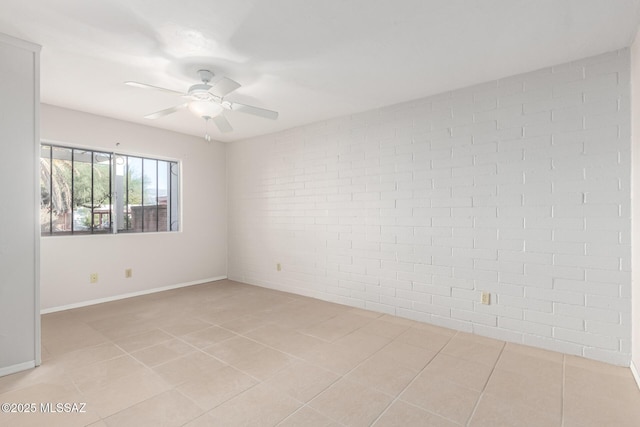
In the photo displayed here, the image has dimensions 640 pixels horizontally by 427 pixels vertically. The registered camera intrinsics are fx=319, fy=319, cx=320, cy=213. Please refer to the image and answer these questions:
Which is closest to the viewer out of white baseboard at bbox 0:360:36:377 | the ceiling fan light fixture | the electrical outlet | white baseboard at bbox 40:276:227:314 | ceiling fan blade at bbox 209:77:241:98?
white baseboard at bbox 0:360:36:377

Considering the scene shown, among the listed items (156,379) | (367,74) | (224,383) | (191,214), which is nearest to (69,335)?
(156,379)

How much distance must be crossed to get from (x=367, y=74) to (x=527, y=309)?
2.62 metres

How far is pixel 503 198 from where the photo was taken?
3.04 metres

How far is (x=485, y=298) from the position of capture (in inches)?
123

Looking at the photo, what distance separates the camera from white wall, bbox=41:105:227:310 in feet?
12.9

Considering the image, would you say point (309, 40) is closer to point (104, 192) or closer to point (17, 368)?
point (17, 368)

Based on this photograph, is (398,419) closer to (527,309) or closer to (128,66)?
(527,309)

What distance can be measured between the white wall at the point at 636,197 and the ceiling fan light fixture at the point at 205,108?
330cm

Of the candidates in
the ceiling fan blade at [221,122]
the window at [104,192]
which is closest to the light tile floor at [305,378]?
the window at [104,192]

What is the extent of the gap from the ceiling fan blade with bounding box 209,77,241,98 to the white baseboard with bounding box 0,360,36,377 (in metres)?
2.59

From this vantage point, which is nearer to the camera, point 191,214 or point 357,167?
point 357,167

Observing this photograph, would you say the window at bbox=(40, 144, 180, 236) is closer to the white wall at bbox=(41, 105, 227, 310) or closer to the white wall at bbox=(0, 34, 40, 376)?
the white wall at bbox=(41, 105, 227, 310)

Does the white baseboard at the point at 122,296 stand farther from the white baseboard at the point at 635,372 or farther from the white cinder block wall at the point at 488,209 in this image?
the white baseboard at the point at 635,372

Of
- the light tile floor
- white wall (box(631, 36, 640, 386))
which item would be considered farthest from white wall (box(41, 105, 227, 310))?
white wall (box(631, 36, 640, 386))
